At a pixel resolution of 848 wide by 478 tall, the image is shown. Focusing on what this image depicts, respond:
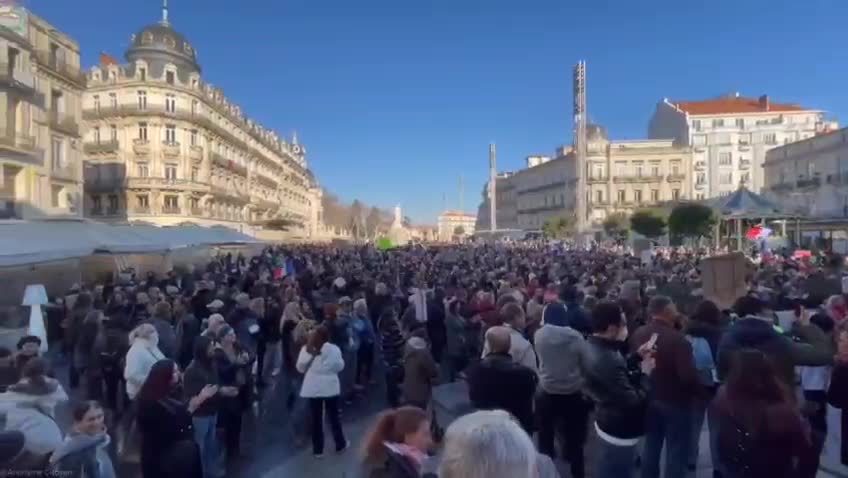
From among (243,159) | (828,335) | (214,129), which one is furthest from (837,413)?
(243,159)

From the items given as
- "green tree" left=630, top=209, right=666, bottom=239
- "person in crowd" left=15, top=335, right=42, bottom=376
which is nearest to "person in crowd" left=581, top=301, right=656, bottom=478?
"person in crowd" left=15, top=335, right=42, bottom=376

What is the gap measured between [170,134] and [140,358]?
140 feet

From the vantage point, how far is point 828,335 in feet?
20.9

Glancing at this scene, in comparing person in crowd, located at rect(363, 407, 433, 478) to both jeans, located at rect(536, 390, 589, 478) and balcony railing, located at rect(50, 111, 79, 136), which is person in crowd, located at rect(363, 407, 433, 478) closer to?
jeans, located at rect(536, 390, 589, 478)

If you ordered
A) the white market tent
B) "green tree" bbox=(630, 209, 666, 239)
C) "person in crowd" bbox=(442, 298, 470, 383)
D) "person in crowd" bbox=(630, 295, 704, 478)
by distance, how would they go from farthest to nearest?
"green tree" bbox=(630, 209, 666, 239), the white market tent, "person in crowd" bbox=(442, 298, 470, 383), "person in crowd" bbox=(630, 295, 704, 478)

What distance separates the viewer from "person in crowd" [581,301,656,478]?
4.11 meters

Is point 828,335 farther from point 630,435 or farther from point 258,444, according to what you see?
point 258,444

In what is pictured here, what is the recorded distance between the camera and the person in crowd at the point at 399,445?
2750 mm

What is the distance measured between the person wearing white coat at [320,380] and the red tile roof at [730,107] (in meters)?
72.6

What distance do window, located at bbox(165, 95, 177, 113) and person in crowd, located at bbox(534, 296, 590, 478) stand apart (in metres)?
44.9

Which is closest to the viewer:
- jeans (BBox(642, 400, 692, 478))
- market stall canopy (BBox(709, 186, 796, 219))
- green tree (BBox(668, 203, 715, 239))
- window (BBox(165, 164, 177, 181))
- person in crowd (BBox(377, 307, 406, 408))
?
jeans (BBox(642, 400, 692, 478))

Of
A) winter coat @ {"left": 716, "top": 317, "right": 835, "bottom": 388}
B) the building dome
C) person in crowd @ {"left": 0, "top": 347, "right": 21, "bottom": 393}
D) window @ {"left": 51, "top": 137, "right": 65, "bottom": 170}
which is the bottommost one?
person in crowd @ {"left": 0, "top": 347, "right": 21, "bottom": 393}

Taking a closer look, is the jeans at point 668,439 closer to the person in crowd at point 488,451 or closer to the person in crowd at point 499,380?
the person in crowd at point 499,380

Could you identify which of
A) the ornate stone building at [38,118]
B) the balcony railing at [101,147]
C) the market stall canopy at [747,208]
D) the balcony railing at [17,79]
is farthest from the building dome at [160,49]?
the market stall canopy at [747,208]
